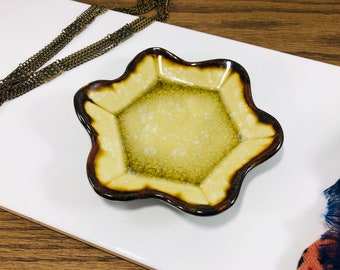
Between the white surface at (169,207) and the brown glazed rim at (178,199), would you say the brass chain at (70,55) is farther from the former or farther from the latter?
the brown glazed rim at (178,199)

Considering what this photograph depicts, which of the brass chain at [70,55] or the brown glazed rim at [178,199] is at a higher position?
the brass chain at [70,55]

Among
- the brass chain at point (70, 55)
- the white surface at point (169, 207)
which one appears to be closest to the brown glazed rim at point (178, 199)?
the white surface at point (169, 207)

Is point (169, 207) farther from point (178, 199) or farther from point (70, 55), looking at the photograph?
point (70, 55)

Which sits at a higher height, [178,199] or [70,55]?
[70,55]

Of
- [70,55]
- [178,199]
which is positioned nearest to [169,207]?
[178,199]

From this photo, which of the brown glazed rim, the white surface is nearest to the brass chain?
the white surface

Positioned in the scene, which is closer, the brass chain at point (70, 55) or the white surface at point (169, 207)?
the white surface at point (169, 207)

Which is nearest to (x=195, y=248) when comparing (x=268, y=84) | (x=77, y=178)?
(x=77, y=178)
